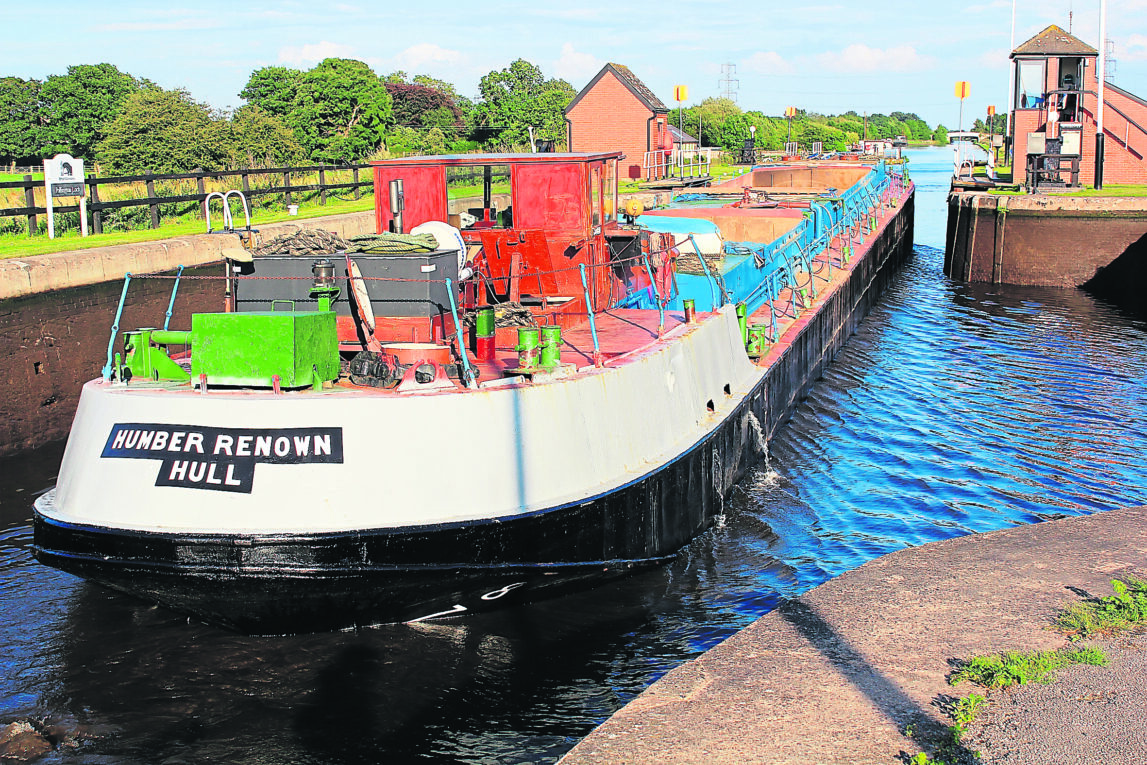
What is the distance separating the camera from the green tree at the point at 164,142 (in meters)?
33.2

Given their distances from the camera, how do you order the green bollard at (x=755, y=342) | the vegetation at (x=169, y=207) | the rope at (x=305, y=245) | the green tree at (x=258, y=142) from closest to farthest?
the rope at (x=305, y=245), the green bollard at (x=755, y=342), the vegetation at (x=169, y=207), the green tree at (x=258, y=142)

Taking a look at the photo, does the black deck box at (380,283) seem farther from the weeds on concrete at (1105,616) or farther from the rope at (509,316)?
the weeds on concrete at (1105,616)

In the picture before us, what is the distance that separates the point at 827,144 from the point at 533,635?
107843 millimetres

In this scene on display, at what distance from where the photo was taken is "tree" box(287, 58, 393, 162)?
51.9 m

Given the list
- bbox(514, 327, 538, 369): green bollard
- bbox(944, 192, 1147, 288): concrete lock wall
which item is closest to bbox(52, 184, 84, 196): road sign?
bbox(514, 327, 538, 369): green bollard

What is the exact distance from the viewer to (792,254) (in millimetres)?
21656

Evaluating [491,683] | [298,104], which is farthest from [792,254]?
[298,104]

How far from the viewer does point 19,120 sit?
64.1 m

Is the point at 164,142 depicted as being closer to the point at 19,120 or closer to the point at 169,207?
the point at 169,207

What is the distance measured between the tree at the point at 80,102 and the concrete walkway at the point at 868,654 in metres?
64.8

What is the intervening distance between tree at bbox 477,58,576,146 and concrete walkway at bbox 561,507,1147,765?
126 feet

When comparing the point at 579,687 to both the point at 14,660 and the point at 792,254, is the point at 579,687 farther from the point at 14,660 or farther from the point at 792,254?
the point at 792,254

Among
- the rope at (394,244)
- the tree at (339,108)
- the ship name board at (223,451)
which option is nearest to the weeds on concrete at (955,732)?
the ship name board at (223,451)

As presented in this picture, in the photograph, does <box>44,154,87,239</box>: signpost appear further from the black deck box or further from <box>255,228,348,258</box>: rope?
the black deck box
